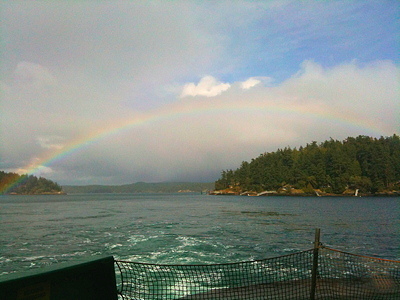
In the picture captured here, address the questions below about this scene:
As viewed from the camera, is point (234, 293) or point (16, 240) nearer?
point (234, 293)

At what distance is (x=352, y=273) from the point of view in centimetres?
1495

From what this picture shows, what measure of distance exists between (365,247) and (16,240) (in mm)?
31376

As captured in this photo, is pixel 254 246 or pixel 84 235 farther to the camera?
pixel 84 235

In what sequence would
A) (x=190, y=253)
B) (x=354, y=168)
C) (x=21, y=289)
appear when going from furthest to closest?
(x=354, y=168)
(x=190, y=253)
(x=21, y=289)

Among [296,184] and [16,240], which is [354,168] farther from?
[16,240]

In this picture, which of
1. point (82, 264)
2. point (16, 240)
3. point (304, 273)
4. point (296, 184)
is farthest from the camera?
point (296, 184)

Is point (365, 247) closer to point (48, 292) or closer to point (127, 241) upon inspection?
point (127, 241)

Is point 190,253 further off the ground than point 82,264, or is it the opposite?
point 82,264

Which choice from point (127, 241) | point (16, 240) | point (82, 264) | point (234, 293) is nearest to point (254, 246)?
point (127, 241)

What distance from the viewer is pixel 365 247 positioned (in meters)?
24.8

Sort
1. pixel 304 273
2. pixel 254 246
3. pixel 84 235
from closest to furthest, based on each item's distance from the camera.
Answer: pixel 304 273, pixel 254 246, pixel 84 235

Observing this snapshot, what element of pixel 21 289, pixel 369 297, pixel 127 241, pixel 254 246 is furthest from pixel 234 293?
pixel 127 241

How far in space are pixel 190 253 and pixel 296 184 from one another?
181520mm

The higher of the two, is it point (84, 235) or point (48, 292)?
point (48, 292)
